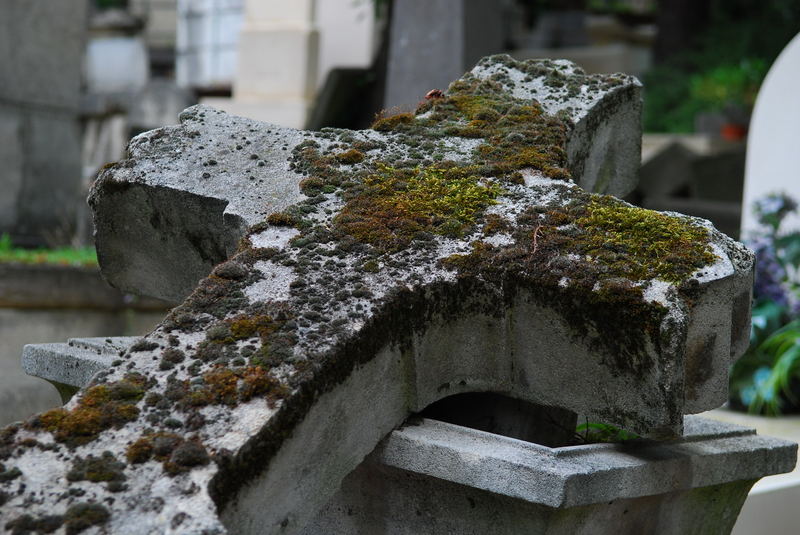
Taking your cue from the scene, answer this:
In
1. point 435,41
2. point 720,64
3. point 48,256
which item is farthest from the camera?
point 720,64

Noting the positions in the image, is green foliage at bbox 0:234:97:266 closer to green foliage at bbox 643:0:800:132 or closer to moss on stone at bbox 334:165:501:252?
moss on stone at bbox 334:165:501:252

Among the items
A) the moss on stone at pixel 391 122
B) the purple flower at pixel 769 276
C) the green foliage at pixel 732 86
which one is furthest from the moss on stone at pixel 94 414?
the green foliage at pixel 732 86

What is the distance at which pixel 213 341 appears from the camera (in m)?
1.95

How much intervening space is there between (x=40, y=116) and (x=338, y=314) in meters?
5.99

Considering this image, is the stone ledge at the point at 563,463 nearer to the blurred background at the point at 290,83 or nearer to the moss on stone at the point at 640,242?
the moss on stone at the point at 640,242

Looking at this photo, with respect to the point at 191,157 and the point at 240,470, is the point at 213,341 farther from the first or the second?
the point at 191,157

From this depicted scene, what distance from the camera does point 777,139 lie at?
239 inches

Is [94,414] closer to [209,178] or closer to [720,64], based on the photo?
[209,178]

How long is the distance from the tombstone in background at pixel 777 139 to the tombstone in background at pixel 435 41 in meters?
2.18

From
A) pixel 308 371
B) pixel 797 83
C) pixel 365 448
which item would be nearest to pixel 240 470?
pixel 308 371

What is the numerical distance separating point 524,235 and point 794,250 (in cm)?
398

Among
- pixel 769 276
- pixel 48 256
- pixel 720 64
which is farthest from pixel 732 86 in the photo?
pixel 48 256

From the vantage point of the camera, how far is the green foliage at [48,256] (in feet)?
19.0

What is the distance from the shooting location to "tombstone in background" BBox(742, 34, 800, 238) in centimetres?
599
